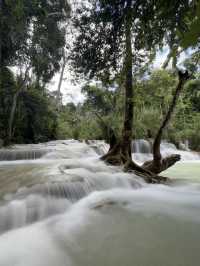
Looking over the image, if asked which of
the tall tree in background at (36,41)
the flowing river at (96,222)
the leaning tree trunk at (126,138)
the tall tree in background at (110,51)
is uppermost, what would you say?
the tall tree in background at (36,41)

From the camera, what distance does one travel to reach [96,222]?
2.91 metres

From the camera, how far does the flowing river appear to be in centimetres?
214

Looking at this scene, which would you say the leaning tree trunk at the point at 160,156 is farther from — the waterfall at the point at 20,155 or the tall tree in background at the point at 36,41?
the tall tree in background at the point at 36,41

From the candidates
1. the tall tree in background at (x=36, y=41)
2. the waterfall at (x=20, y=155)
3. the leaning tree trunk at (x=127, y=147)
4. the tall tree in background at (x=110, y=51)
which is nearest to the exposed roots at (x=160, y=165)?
the leaning tree trunk at (x=127, y=147)

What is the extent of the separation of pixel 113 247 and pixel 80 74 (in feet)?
15.2

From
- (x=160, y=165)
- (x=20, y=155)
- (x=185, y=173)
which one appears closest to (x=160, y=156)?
(x=160, y=165)

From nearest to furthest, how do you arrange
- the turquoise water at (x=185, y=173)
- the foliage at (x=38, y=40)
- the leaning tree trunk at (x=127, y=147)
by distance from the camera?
1. the leaning tree trunk at (x=127, y=147)
2. the turquoise water at (x=185, y=173)
3. the foliage at (x=38, y=40)

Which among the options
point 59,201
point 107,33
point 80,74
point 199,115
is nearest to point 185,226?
point 59,201

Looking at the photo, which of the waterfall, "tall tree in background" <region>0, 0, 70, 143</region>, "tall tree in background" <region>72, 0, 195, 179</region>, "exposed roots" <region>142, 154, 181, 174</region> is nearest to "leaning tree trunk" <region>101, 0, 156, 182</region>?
"tall tree in background" <region>72, 0, 195, 179</region>

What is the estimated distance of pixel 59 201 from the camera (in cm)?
347

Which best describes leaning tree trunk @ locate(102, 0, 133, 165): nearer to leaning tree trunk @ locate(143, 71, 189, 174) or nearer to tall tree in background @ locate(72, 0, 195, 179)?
tall tree in background @ locate(72, 0, 195, 179)

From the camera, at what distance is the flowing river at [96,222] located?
214 centimetres

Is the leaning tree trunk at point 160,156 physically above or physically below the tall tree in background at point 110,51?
below

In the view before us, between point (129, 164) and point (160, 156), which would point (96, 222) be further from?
point (160, 156)
